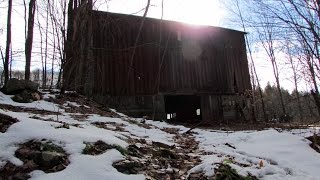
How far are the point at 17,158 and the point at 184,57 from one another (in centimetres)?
1378

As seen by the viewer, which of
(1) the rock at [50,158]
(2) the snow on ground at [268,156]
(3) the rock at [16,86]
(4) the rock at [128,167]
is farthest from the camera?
(3) the rock at [16,86]

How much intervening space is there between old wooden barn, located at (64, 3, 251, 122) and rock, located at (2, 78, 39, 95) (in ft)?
8.05

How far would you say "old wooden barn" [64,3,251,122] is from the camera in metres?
14.0

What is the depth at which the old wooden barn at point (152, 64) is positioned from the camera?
1398 centimetres

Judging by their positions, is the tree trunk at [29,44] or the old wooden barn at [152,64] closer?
the tree trunk at [29,44]

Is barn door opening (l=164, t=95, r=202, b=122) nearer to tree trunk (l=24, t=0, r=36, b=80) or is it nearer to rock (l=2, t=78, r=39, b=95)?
tree trunk (l=24, t=0, r=36, b=80)

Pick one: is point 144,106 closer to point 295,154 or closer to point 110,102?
point 110,102

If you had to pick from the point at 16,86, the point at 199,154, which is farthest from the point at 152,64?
the point at 199,154

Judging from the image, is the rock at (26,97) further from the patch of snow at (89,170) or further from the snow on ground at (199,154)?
the patch of snow at (89,170)

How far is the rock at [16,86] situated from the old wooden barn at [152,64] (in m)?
2.45

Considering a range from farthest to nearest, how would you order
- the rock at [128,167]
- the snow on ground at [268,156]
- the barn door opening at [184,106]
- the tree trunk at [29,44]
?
the barn door opening at [184,106] < the tree trunk at [29,44] < the snow on ground at [268,156] < the rock at [128,167]

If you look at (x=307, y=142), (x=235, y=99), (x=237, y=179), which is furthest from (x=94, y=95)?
(x=237, y=179)

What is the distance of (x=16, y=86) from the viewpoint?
34.2 ft

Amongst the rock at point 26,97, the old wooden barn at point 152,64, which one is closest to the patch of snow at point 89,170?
the rock at point 26,97
